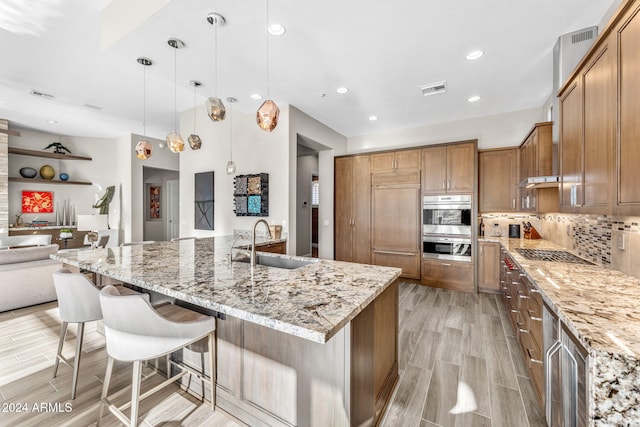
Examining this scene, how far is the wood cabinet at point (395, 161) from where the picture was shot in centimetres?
468

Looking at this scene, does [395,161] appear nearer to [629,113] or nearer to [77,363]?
[629,113]

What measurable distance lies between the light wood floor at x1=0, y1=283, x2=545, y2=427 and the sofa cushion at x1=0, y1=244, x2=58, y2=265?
0.76m

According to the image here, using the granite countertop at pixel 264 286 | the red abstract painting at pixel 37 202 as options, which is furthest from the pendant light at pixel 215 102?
the red abstract painting at pixel 37 202

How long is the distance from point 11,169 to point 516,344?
9893 millimetres

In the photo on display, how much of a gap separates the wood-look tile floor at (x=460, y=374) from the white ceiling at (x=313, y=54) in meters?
3.02

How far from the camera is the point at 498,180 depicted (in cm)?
431

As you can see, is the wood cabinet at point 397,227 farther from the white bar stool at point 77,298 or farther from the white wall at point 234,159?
the white bar stool at point 77,298

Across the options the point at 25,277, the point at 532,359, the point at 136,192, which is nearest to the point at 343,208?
the point at 532,359

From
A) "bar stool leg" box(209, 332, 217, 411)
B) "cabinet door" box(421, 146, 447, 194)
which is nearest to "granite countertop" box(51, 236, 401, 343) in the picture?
"bar stool leg" box(209, 332, 217, 411)

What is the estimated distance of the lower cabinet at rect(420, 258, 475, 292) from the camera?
426 centimetres

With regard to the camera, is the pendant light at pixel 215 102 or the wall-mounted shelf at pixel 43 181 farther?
the wall-mounted shelf at pixel 43 181

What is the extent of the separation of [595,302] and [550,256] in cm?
148

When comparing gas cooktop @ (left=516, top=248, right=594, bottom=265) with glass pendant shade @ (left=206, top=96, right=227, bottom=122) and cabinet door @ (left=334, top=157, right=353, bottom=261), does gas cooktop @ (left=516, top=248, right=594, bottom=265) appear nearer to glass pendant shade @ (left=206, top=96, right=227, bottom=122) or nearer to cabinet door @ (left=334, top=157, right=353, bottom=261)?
cabinet door @ (left=334, top=157, right=353, bottom=261)

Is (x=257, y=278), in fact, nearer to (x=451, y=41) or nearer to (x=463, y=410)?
(x=463, y=410)
